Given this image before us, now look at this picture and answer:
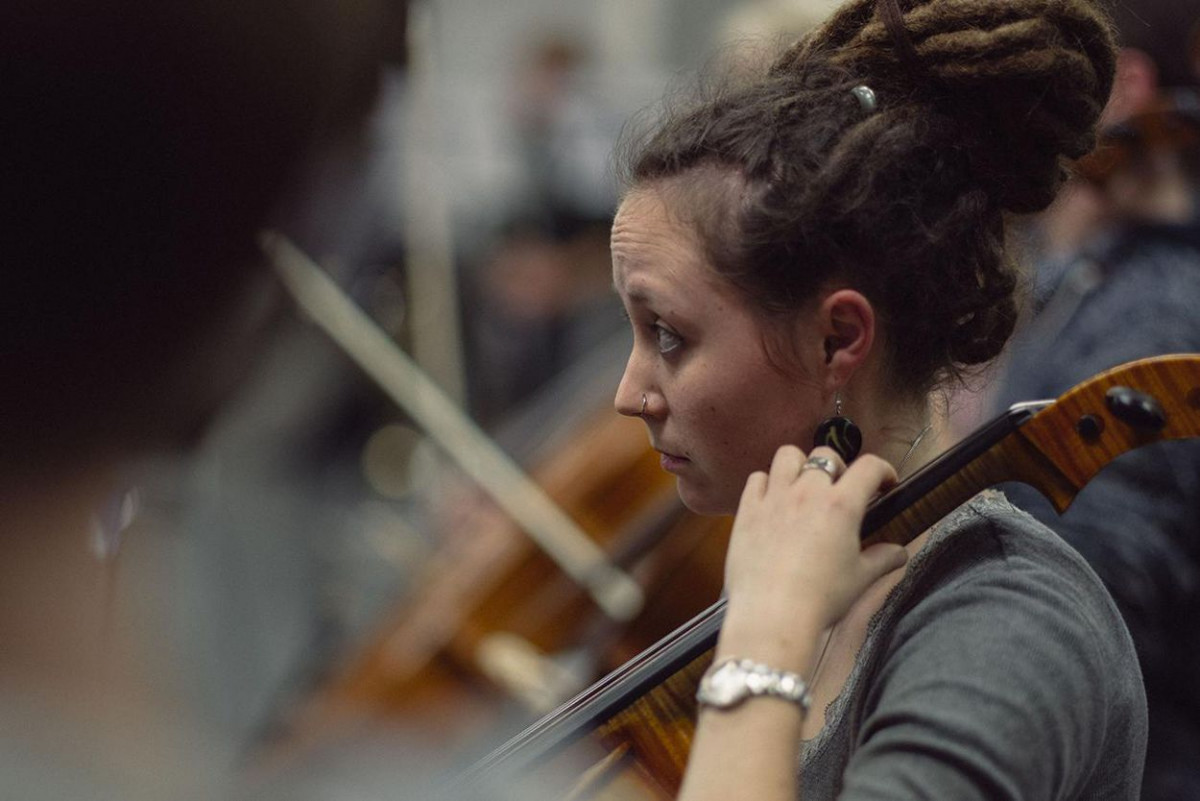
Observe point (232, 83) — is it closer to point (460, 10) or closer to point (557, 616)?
point (557, 616)

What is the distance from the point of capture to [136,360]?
456 millimetres

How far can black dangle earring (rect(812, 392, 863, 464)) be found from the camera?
44.4 inches

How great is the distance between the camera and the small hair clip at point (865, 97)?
112 centimetres

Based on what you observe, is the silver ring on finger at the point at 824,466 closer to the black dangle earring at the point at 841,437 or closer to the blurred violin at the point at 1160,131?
the black dangle earring at the point at 841,437

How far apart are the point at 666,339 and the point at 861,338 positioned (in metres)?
0.16

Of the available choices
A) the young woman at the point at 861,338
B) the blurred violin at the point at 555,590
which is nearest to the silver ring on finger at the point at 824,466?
the young woman at the point at 861,338

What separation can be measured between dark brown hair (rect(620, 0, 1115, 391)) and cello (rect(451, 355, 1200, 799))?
0.44 feet

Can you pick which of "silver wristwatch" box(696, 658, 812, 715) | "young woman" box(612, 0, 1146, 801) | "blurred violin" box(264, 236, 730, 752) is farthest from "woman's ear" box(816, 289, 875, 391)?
"blurred violin" box(264, 236, 730, 752)

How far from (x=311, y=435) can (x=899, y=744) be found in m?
2.42

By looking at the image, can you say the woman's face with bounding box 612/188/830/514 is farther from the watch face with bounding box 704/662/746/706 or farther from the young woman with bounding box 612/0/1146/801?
the watch face with bounding box 704/662/746/706

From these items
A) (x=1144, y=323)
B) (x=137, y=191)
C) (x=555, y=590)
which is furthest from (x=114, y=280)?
(x=555, y=590)

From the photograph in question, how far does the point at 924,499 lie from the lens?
3.47ft

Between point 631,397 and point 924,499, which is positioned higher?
point 631,397

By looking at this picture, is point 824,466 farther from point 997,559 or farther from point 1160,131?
point 1160,131
